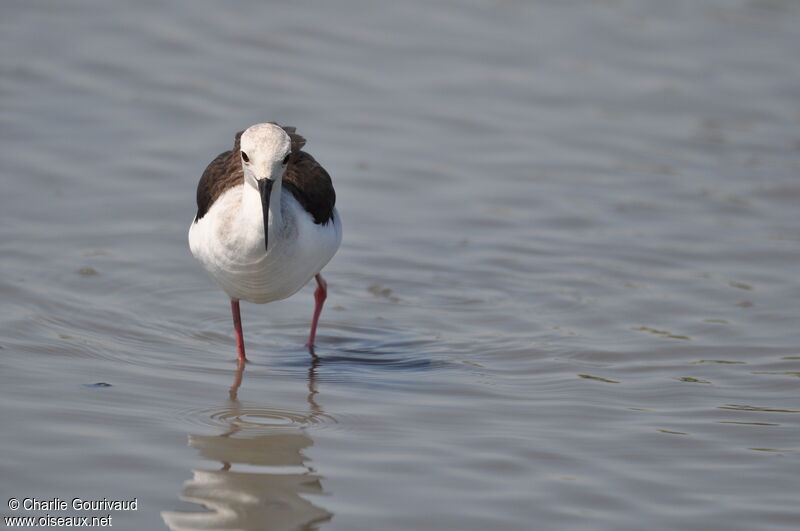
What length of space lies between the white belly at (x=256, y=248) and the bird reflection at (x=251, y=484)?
747 millimetres

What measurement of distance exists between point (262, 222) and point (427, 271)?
2.49 metres

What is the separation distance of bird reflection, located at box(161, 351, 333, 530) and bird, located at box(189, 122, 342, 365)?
771 mm

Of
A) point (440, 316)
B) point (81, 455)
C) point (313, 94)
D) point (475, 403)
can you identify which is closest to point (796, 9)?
point (313, 94)

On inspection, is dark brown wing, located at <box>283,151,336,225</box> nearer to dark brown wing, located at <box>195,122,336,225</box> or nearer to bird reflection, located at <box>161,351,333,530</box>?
dark brown wing, located at <box>195,122,336,225</box>

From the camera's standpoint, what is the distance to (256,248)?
6.09 metres

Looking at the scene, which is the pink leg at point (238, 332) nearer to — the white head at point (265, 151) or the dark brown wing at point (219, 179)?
the dark brown wing at point (219, 179)

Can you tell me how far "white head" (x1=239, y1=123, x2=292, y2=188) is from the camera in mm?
5879

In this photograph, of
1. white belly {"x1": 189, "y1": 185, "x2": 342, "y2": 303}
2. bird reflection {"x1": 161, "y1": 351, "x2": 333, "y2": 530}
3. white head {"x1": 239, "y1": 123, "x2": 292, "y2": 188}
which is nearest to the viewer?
bird reflection {"x1": 161, "y1": 351, "x2": 333, "y2": 530}

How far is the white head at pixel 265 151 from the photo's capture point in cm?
588

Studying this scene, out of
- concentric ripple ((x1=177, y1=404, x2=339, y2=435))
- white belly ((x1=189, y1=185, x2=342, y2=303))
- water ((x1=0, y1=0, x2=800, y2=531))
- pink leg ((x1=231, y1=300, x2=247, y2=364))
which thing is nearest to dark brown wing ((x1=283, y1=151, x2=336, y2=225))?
white belly ((x1=189, y1=185, x2=342, y2=303))

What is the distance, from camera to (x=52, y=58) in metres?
11.4

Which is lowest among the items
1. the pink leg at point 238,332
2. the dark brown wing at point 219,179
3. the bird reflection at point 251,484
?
the bird reflection at point 251,484

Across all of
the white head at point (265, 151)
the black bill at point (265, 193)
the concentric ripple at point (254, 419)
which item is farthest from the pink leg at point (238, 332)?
the white head at point (265, 151)

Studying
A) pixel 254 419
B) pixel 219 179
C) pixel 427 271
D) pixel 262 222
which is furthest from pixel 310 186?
pixel 427 271
